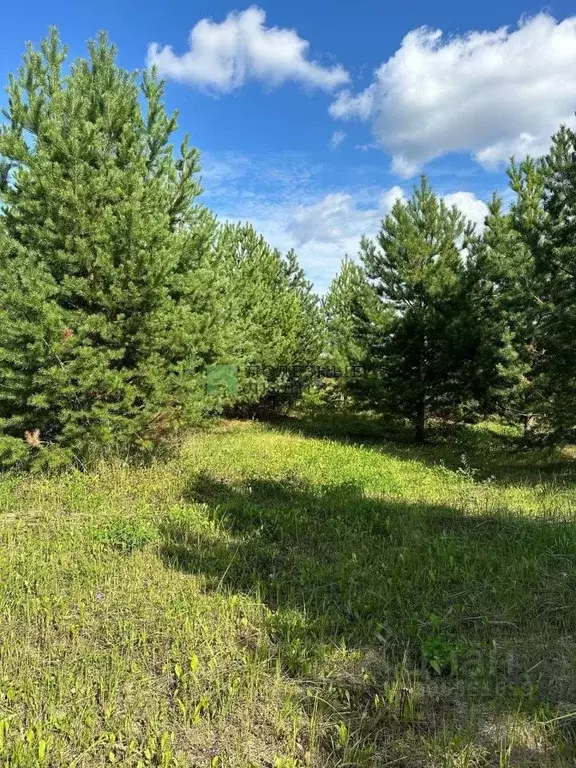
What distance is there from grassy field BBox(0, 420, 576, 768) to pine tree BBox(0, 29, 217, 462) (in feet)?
4.12

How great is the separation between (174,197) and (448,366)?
7.86 m

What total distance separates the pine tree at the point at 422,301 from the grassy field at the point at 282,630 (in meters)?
6.68

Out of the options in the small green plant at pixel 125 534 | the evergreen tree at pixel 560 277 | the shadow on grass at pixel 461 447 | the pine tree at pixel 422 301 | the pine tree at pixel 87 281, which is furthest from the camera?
the pine tree at pixel 422 301

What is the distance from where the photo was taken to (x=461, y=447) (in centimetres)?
1274

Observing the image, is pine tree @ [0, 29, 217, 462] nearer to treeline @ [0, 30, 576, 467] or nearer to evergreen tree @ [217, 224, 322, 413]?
treeline @ [0, 30, 576, 467]

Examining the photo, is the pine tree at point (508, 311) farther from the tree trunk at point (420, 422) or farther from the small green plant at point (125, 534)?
the small green plant at point (125, 534)

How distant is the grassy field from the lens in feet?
7.68

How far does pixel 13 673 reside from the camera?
2787 mm

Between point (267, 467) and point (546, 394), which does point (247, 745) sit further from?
point (546, 394)

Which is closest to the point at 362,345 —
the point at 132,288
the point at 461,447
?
the point at 461,447

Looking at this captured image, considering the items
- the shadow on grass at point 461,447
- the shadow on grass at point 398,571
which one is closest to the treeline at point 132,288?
the shadow on grass at point 461,447

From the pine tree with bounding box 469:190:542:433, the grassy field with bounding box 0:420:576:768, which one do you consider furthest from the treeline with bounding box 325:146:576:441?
the grassy field with bounding box 0:420:576:768

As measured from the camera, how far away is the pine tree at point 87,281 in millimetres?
6500

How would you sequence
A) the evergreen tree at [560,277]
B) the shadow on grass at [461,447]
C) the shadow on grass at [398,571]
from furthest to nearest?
the shadow on grass at [461,447]
the evergreen tree at [560,277]
the shadow on grass at [398,571]
